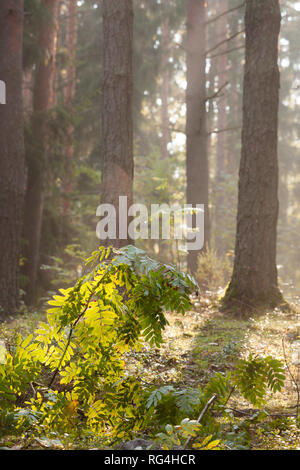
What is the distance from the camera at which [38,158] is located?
10.4m

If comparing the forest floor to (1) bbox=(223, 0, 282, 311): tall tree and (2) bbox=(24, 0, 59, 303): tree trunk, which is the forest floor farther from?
(2) bbox=(24, 0, 59, 303): tree trunk

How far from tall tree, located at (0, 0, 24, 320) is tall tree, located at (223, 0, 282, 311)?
153 inches

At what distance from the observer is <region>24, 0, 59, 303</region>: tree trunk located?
1044 centimetres

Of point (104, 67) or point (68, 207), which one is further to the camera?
point (68, 207)

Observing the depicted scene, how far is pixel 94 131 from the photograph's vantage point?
16891 mm

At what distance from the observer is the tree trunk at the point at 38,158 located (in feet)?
34.2

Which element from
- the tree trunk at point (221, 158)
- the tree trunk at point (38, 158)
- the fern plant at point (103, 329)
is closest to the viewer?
the fern plant at point (103, 329)

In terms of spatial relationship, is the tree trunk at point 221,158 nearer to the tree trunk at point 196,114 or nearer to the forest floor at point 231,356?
the tree trunk at point 196,114

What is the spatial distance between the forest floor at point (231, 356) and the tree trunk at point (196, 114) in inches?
191

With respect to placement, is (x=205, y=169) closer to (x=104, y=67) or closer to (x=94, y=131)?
(x=104, y=67)

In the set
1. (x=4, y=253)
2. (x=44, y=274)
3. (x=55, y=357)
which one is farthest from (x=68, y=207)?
(x=55, y=357)

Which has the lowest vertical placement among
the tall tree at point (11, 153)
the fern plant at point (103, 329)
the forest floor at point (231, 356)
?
the forest floor at point (231, 356)

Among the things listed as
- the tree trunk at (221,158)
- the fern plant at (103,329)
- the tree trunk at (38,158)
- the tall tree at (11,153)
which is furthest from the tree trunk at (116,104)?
the tree trunk at (221,158)
